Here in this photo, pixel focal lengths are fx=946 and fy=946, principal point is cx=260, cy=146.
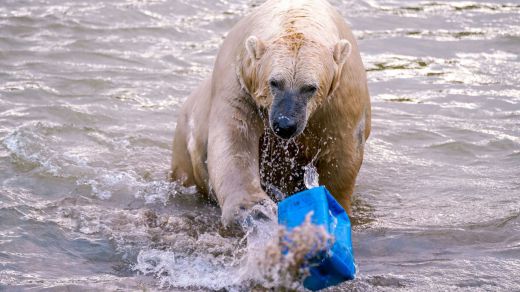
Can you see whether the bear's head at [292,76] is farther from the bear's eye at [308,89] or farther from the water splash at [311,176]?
the water splash at [311,176]

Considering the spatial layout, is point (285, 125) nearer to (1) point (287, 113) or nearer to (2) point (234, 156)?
(1) point (287, 113)

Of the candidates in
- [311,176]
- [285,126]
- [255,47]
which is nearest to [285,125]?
[285,126]

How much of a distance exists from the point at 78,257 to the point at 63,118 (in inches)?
125

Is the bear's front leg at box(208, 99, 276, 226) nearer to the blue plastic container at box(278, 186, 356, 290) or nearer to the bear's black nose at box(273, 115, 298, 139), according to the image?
the bear's black nose at box(273, 115, 298, 139)

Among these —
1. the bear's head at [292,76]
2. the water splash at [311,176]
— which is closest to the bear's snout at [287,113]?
the bear's head at [292,76]

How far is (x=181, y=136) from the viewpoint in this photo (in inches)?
271

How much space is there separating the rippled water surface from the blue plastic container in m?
0.48

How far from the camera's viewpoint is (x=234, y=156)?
5.49 meters

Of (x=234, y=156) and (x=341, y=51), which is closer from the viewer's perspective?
(x=341, y=51)

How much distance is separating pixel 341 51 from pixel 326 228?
1332 mm

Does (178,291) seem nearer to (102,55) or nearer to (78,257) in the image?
(78,257)

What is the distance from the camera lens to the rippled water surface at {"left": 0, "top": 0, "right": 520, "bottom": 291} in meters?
5.46

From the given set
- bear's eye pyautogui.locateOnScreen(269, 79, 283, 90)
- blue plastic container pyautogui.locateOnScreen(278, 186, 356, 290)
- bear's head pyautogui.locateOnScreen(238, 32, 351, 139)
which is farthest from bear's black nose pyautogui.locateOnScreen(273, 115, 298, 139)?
blue plastic container pyautogui.locateOnScreen(278, 186, 356, 290)

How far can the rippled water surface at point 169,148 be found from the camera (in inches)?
215
